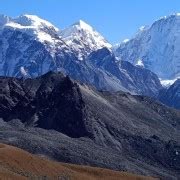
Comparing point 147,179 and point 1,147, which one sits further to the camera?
point 147,179

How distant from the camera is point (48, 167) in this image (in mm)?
129500

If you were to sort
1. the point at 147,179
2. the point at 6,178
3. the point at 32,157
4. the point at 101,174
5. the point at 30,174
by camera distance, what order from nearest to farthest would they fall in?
the point at 6,178 → the point at 30,174 → the point at 32,157 → the point at 101,174 → the point at 147,179

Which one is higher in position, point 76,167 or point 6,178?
point 76,167

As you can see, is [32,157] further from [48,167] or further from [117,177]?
[117,177]

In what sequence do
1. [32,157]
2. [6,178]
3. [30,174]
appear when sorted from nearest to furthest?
[6,178], [30,174], [32,157]

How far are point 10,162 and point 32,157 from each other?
30.8 feet

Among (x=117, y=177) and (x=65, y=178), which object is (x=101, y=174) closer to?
(x=117, y=177)

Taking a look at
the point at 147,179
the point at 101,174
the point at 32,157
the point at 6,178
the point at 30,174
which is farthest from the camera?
the point at 147,179

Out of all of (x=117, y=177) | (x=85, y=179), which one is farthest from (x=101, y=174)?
(x=85, y=179)

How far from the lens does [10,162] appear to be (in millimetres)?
119875

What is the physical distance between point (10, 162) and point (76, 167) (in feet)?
113

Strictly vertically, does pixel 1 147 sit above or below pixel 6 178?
above

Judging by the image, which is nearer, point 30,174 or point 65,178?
point 30,174

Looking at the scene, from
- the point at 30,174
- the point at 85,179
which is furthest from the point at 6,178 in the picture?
the point at 85,179
